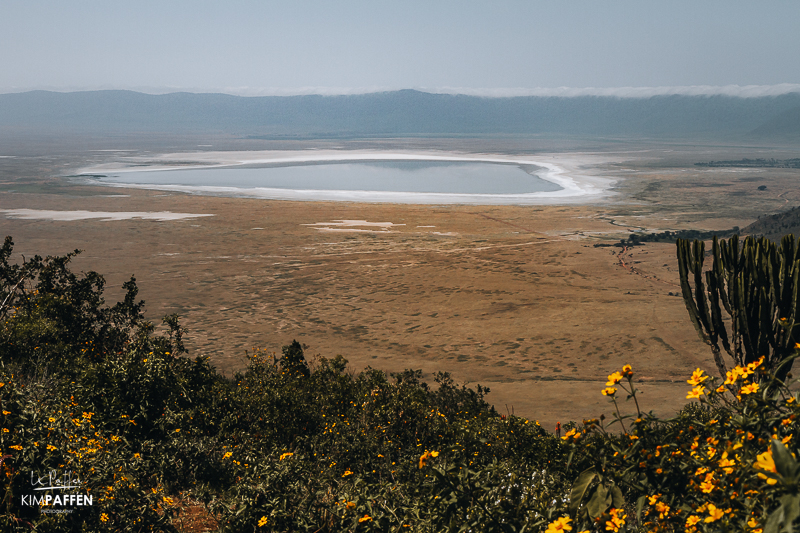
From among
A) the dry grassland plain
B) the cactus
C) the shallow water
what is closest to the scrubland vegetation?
the cactus

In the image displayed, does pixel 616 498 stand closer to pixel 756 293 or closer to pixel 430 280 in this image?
pixel 756 293

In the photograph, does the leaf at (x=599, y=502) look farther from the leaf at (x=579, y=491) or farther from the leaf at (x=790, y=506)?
the leaf at (x=790, y=506)

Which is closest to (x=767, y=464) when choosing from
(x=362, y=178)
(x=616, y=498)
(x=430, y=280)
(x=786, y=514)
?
(x=786, y=514)

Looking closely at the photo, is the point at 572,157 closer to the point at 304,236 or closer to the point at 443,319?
the point at 304,236

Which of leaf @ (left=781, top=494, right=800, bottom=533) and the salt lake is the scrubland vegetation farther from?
the salt lake

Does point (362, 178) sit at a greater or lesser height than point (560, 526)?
greater

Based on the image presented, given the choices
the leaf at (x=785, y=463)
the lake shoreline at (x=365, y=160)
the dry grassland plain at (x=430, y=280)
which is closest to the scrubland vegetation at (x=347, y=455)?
the leaf at (x=785, y=463)

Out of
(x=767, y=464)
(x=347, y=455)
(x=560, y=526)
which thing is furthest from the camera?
(x=347, y=455)
